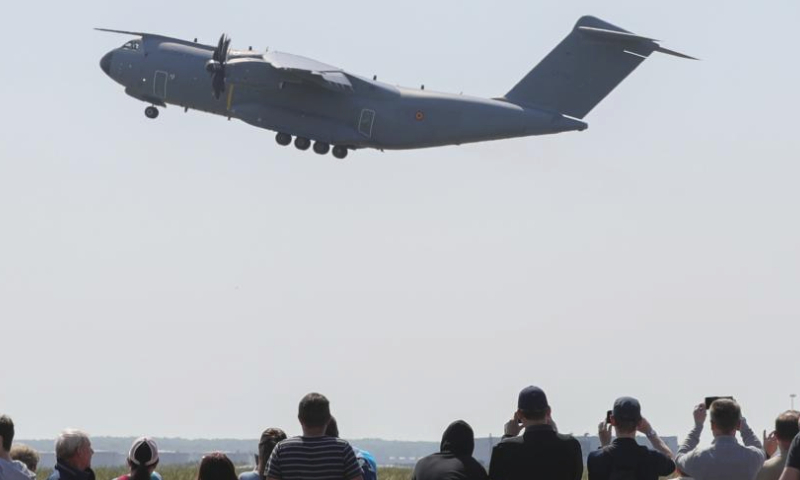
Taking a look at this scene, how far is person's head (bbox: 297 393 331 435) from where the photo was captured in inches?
476

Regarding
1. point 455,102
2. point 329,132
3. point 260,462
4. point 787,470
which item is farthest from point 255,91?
point 787,470

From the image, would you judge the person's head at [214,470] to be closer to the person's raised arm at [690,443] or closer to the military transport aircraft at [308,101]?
the person's raised arm at [690,443]

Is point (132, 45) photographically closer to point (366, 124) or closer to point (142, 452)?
point (366, 124)

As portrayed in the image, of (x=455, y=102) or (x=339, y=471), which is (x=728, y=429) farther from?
(x=455, y=102)

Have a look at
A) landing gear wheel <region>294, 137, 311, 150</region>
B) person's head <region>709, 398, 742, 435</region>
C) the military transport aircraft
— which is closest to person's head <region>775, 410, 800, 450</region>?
person's head <region>709, 398, 742, 435</region>

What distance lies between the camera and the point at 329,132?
1848 inches

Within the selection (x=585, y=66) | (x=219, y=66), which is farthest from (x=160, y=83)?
(x=585, y=66)

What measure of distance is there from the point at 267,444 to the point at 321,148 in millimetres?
34651

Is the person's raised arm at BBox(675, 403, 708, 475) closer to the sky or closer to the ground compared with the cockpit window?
closer to the ground

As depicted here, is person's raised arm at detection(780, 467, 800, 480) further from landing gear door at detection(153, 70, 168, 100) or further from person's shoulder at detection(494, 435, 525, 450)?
landing gear door at detection(153, 70, 168, 100)

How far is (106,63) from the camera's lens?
49.2 metres

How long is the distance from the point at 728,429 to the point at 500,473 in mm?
2051

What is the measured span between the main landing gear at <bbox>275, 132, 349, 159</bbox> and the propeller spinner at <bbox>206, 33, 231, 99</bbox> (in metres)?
2.83

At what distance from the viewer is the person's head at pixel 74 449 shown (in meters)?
12.3
